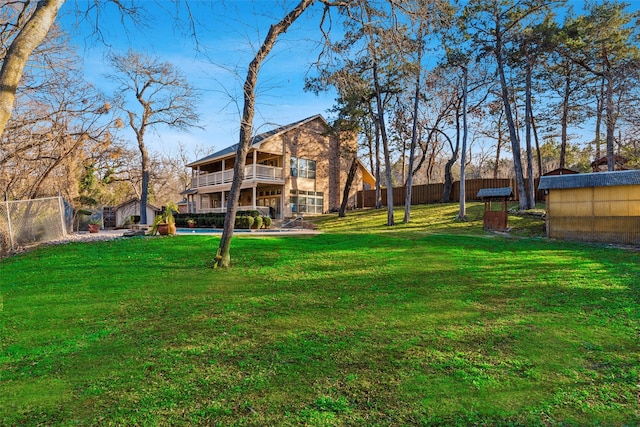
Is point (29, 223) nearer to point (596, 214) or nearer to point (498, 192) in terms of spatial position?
point (498, 192)

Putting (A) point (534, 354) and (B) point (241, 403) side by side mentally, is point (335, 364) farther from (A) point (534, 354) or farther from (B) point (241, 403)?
(A) point (534, 354)

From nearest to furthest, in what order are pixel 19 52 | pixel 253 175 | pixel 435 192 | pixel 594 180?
1. pixel 19 52
2. pixel 594 180
3. pixel 253 175
4. pixel 435 192

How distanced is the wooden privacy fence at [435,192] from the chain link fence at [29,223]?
24072mm

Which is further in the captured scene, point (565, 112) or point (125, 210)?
point (125, 210)

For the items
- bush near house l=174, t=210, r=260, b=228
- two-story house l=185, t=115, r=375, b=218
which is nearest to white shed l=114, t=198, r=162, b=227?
→ two-story house l=185, t=115, r=375, b=218

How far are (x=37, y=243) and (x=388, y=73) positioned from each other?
20664 millimetres

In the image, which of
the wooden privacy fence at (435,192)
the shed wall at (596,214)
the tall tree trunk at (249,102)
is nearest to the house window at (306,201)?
the wooden privacy fence at (435,192)

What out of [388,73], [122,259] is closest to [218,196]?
[388,73]

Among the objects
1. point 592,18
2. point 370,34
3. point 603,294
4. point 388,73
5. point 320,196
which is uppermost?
point 592,18

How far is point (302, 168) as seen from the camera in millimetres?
28875

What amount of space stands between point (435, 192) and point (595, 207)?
17065 mm

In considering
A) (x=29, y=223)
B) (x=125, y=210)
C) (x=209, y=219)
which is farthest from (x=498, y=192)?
(x=125, y=210)

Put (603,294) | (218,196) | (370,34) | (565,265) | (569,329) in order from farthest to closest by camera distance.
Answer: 1. (218,196)
2. (565,265)
3. (370,34)
4. (603,294)
5. (569,329)

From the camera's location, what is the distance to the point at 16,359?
3736 millimetres
